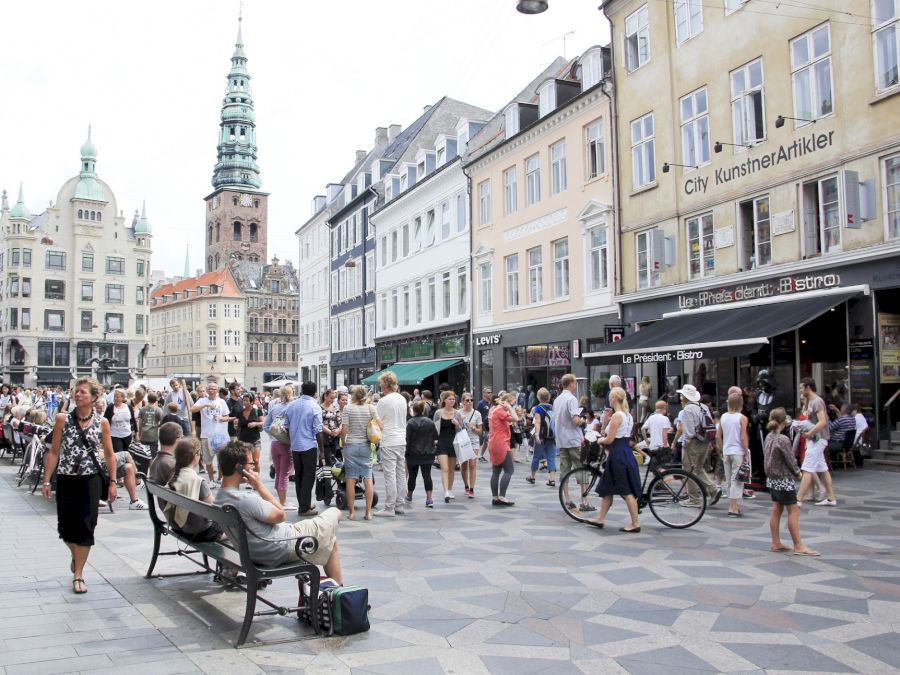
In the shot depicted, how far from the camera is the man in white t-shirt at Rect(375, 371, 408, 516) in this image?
11.1 metres

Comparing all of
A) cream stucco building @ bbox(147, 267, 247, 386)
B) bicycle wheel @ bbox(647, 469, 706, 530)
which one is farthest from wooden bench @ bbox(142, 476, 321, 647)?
cream stucco building @ bbox(147, 267, 247, 386)

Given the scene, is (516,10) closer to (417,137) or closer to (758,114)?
(758,114)

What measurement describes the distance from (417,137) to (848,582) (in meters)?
38.0

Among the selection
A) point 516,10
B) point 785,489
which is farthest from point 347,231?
point 785,489

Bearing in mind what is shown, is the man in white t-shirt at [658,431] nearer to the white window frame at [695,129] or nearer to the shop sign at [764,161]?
the shop sign at [764,161]

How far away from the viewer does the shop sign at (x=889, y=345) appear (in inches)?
598

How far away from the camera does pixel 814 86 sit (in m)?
16.8

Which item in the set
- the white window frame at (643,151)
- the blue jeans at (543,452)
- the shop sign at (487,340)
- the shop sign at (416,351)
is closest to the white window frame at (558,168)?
the white window frame at (643,151)

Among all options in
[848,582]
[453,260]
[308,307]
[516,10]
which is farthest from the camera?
[308,307]

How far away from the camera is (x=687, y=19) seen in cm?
2053

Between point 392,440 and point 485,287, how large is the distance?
20.8m

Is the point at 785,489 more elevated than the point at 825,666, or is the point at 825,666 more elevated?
the point at 785,489

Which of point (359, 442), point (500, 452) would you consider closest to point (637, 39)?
point (500, 452)

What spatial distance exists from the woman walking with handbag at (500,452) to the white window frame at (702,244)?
9.64 metres
